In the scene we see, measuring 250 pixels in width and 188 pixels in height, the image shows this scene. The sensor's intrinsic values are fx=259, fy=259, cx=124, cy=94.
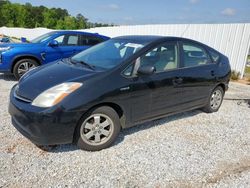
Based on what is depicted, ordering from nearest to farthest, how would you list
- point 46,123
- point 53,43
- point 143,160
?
1. point 46,123
2. point 143,160
3. point 53,43

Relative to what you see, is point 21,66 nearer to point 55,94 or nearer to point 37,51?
point 37,51

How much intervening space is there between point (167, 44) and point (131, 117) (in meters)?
1.45

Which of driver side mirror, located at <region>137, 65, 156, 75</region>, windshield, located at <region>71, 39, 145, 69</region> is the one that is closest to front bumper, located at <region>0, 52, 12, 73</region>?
windshield, located at <region>71, 39, 145, 69</region>

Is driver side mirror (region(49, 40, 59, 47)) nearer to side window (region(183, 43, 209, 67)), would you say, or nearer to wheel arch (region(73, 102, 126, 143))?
side window (region(183, 43, 209, 67))

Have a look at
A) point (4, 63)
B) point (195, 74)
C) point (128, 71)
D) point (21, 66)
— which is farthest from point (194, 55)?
point (4, 63)

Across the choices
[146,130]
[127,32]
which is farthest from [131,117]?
[127,32]

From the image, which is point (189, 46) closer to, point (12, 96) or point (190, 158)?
point (190, 158)

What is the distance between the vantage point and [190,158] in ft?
11.8

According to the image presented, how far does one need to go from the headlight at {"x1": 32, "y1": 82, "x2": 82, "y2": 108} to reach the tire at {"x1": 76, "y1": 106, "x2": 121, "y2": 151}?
402 mm

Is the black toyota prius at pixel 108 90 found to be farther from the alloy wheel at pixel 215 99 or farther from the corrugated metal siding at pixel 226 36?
the corrugated metal siding at pixel 226 36

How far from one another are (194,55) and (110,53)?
1.68 metres

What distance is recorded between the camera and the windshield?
395 centimetres

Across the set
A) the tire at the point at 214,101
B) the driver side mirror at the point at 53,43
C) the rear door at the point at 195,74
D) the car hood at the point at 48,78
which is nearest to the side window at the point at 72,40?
the driver side mirror at the point at 53,43

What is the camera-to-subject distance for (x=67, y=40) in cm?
842
